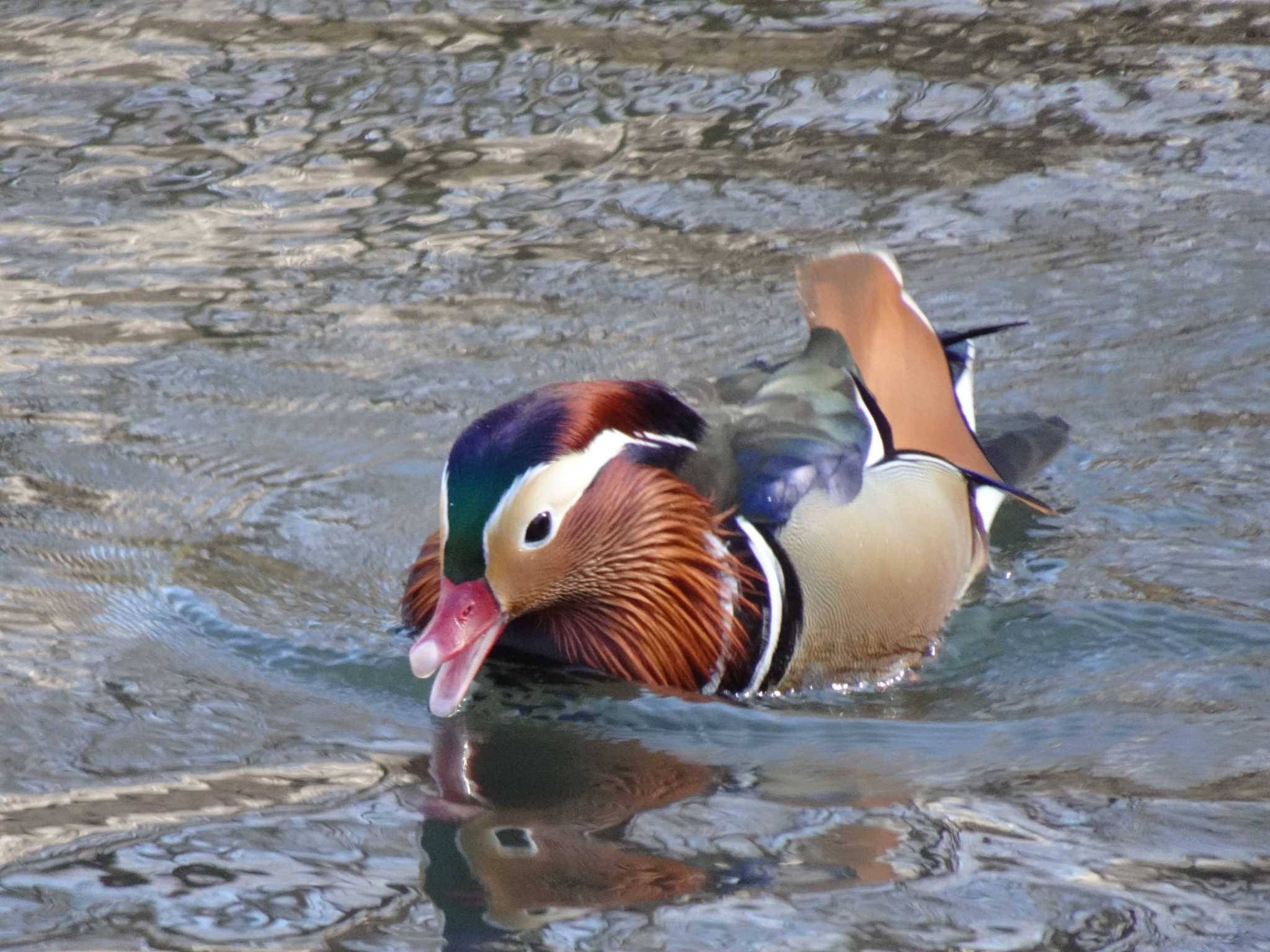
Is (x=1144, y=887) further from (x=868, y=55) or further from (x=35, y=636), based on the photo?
(x=868, y=55)

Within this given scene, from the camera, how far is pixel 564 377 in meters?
5.96

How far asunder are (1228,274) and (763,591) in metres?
3.16

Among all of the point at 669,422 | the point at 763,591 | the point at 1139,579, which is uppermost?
the point at 669,422

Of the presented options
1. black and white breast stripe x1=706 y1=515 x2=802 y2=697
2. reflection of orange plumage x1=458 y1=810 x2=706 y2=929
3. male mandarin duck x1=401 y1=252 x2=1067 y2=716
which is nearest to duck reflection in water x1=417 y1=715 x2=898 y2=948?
reflection of orange plumage x1=458 y1=810 x2=706 y2=929

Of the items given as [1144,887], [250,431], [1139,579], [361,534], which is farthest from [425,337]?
[1144,887]

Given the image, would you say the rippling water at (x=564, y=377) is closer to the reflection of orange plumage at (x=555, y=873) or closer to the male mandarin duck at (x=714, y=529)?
the reflection of orange plumage at (x=555, y=873)

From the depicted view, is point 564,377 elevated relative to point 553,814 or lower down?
elevated

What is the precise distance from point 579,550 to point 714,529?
0.34 m

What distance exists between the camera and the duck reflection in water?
122 inches

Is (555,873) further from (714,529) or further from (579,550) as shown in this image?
(714,529)

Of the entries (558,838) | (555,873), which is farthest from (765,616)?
(555,873)

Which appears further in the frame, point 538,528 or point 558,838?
point 538,528

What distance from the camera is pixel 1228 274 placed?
21.2ft

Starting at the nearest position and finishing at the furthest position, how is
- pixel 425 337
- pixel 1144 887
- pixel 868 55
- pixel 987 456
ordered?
pixel 1144 887, pixel 987 456, pixel 425 337, pixel 868 55
